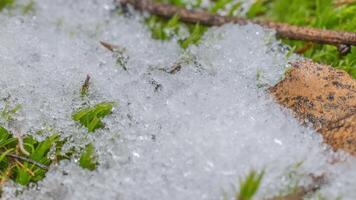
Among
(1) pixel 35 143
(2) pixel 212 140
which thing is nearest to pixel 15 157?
(1) pixel 35 143

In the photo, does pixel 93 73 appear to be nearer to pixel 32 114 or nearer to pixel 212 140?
pixel 32 114

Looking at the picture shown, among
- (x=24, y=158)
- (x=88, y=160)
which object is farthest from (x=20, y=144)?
(x=88, y=160)

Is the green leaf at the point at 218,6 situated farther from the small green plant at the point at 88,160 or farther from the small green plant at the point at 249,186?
the small green plant at the point at 249,186

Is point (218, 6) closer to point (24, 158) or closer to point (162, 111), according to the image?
point (162, 111)

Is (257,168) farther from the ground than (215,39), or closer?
closer

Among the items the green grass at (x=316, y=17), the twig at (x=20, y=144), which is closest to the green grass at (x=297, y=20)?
the green grass at (x=316, y=17)

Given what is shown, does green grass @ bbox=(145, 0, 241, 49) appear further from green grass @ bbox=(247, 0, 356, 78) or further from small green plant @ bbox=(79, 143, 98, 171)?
small green plant @ bbox=(79, 143, 98, 171)
